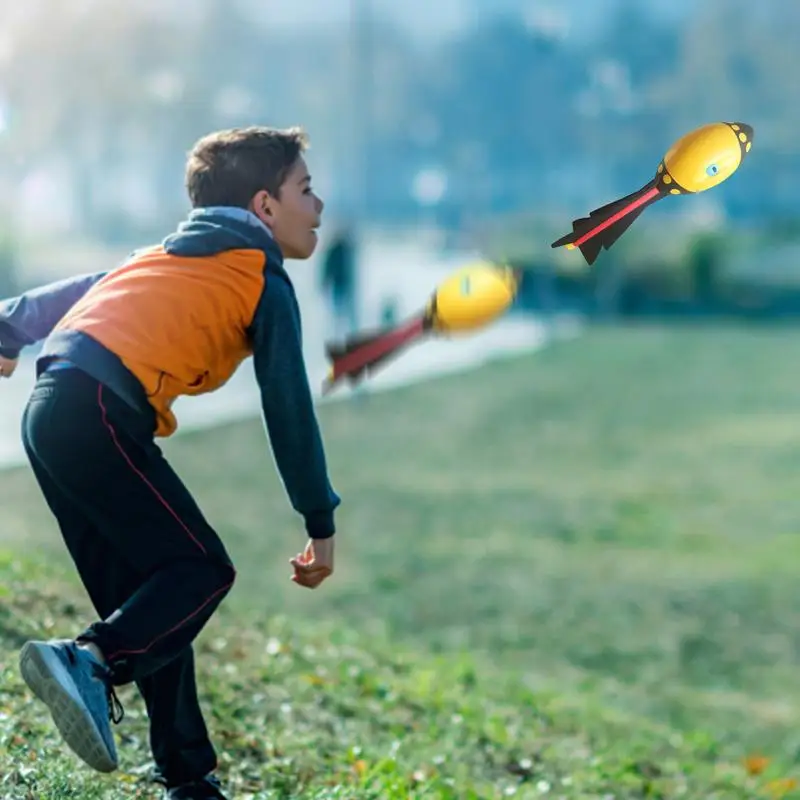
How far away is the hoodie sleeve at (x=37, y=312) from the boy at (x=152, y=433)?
0.18m

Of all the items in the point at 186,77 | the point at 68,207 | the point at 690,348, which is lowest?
the point at 690,348

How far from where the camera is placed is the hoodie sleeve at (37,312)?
3.63 m

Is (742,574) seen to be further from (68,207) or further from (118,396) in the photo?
(68,207)

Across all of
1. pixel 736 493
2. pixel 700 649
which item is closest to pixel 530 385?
pixel 736 493

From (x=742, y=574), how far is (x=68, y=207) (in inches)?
934

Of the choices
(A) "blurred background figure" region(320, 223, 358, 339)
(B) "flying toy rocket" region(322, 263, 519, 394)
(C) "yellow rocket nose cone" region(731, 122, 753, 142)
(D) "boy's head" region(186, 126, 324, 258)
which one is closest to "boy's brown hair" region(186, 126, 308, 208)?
(D) "boy's head" region(186, 126, 324, 258)

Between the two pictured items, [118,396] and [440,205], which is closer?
[118,396]

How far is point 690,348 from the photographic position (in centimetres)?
2269

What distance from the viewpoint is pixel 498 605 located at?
29.2 feet

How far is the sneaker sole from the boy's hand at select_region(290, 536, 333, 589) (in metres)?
0.52

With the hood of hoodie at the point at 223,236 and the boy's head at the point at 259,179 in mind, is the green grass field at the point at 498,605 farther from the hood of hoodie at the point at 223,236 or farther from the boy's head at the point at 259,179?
the boy's head at the point at 259,179

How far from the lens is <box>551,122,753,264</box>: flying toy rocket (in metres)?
3.30

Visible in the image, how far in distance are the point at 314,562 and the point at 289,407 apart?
1.11 feet

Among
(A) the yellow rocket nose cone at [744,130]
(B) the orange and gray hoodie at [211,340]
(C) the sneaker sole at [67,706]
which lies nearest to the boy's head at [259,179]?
(B) the orange and gray hoodie at [211,340]
